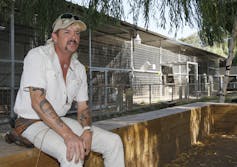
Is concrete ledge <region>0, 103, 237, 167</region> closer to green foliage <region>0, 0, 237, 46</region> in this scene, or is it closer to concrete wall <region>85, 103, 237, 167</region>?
concrete wall <region>85, 103, 237, 167</region>

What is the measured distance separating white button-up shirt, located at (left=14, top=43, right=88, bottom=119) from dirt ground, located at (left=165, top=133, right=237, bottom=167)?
2.77 meters

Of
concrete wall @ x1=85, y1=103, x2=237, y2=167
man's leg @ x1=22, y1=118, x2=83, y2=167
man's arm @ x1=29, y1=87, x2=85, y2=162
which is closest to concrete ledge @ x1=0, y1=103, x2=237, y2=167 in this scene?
concrete wall @ x1=85, y1=103, x2=237, y2=167

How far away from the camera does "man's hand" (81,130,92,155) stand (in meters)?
2.23

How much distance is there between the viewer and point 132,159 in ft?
12.3

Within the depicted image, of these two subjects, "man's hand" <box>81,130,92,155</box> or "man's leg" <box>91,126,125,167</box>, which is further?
"man's leg" <box>91,126,125,167</box>

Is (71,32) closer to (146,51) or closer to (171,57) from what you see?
(146,51)

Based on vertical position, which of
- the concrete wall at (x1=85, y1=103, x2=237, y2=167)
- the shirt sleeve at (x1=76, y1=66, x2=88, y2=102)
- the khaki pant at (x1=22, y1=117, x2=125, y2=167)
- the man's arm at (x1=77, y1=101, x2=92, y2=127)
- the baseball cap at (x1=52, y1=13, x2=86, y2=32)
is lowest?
the concrete wall at (x1=85, y1=103, x2=237, y2=167)

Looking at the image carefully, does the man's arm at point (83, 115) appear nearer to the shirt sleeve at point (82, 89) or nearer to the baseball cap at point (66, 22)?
the shirt sleeve at point (82, 89)

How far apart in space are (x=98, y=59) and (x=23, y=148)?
42.1 ft

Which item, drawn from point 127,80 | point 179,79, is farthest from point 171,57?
point 127,80

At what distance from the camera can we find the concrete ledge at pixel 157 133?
2369 mm

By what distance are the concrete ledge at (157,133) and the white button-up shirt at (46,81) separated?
324mm

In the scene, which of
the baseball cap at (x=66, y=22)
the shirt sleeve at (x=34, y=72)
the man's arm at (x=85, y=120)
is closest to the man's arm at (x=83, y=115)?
the man's arm at (x=85, y=120)

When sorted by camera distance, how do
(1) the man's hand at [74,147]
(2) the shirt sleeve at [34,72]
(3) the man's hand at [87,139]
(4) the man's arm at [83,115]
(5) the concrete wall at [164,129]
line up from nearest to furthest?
(1) the man's hand at [74,147] < (2) the shirt sleeve at [34,72] < (3) the man's hand at [87,139] < (4) the man's arm at [83,115] < (5) the concrete wall at [164,129]
